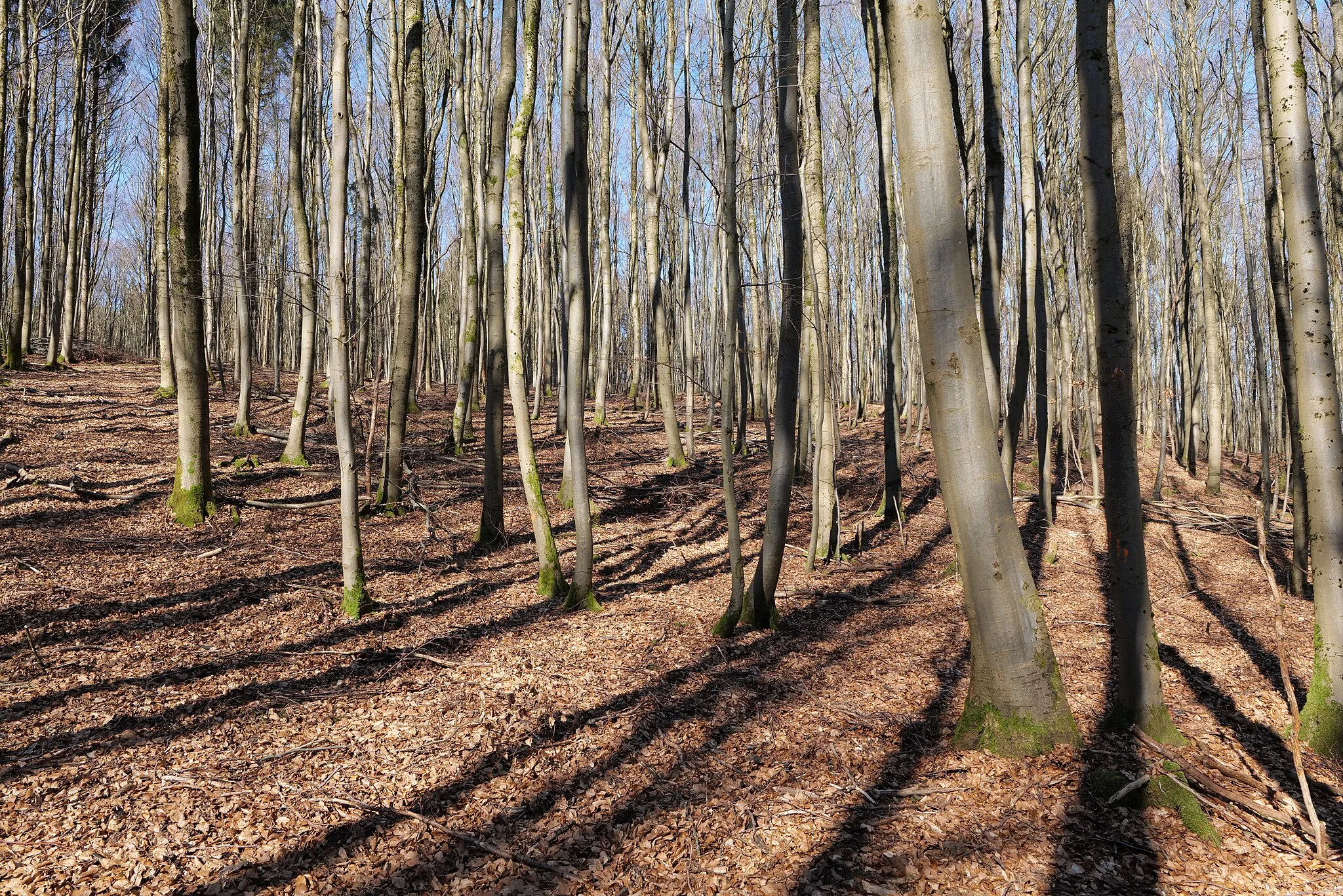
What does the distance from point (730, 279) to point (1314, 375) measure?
3931mm

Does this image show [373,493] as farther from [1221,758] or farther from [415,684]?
[1221,758]

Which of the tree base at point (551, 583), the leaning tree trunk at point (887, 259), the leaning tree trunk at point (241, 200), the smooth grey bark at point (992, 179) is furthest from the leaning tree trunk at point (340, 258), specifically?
the leaning tree trunk at point (887, 259)

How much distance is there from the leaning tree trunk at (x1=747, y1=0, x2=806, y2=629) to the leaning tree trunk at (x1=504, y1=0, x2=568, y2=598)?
2.03 m

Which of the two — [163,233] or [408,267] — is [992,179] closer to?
[408,267]

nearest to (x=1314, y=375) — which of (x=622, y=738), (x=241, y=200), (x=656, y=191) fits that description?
(x=622, y=738)

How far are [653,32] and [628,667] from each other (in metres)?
13.7

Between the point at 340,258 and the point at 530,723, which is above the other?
the point at 340,258

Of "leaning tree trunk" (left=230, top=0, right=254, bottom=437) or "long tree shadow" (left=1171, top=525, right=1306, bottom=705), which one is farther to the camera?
"leaning tree trunk" (left=230, top=0, right=254, bottom=437)

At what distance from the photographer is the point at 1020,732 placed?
3938 millimetres

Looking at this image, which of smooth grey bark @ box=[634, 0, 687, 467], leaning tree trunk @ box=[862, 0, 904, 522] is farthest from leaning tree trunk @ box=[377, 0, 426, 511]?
leaning tree trunk @ box=[862, 0, 904, 522]

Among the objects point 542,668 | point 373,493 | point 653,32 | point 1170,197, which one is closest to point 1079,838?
point 542,668

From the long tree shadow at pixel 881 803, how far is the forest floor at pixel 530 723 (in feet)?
0.05

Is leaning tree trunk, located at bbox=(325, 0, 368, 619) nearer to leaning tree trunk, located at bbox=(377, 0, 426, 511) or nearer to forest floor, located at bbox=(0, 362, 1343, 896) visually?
forest floor, located at bbox=(0, 362, 1343, 896)

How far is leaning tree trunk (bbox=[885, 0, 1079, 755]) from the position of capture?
3.82 metres
